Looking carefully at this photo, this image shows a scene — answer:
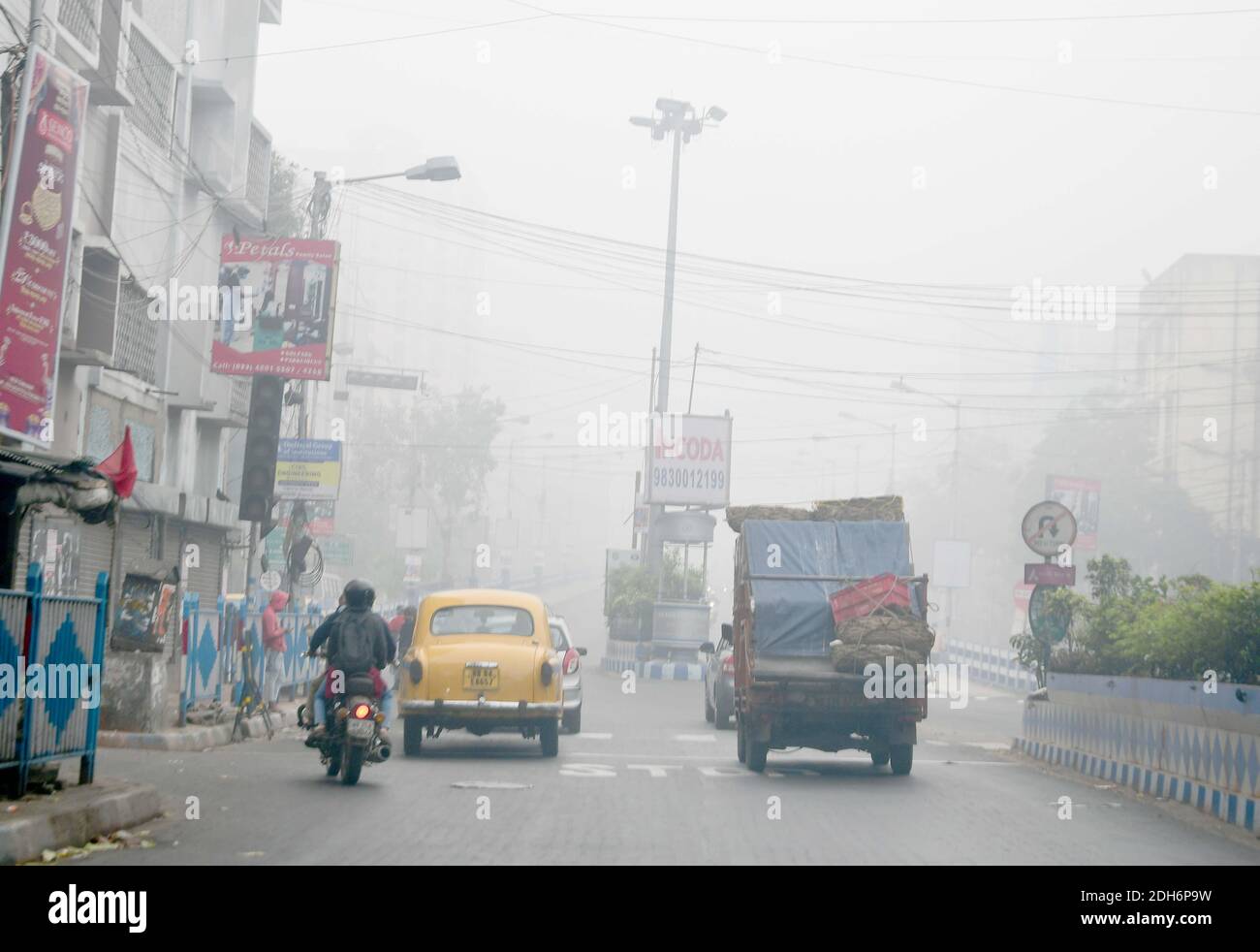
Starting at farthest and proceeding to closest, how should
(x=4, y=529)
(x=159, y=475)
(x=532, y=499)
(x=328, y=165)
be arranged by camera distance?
1. (x=532, y=499)
2. (x=328, y=165)
3. (x=159, y=475)
4. (x=4, y=529)

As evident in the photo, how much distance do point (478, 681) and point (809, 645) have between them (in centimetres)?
369

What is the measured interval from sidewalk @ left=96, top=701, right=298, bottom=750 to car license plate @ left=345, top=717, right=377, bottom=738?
408 cm

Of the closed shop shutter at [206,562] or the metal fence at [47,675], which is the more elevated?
the closed shop shutter at [206,562]

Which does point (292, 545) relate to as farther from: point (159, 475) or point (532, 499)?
point (532, 499)

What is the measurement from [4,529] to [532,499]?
148m

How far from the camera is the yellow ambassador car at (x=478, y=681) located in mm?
18188

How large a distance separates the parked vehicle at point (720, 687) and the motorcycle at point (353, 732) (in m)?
10.6

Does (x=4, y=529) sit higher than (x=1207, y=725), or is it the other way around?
(x=4, y=529)

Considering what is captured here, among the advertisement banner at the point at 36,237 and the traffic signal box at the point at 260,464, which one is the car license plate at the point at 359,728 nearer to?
the advertisement banner at the point at 36,237

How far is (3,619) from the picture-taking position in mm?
10273

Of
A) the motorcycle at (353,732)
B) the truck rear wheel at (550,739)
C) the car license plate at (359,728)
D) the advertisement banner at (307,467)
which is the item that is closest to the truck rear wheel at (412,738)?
the truck rear wheel at (550,739)

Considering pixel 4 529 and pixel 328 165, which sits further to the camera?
pixel 328 165

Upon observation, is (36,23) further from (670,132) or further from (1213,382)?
(1213,382)

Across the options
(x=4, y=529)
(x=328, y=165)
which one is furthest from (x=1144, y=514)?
(x=328, y=165)
